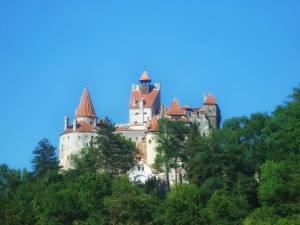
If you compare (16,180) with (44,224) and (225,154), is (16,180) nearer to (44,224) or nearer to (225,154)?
(44,224)

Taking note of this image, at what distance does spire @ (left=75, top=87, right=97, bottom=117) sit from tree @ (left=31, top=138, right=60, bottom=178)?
17.0m

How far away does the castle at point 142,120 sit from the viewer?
87188 millimetres

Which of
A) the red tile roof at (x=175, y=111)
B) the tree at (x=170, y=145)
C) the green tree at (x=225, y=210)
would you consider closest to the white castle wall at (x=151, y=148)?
the tree at (x=170, y=145)

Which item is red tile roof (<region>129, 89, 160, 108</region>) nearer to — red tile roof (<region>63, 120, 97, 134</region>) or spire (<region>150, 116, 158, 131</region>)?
red tile roof (<region>63, 120, 97, 134</region>)

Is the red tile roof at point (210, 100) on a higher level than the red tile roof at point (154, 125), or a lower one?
higher

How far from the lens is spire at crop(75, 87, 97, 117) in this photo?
10100cm

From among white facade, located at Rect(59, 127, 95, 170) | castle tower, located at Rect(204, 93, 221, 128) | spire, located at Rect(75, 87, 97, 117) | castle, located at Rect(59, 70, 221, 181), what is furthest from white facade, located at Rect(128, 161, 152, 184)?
spire, located at Rect(75, 87, 97, 117)

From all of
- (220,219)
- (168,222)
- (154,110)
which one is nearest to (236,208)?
(220,219)

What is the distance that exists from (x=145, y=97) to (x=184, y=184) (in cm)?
3835

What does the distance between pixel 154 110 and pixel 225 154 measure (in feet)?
111

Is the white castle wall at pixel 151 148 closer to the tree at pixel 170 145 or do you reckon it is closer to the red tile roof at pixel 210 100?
the tree at pixel 170 145

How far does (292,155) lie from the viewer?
66000 millimetres

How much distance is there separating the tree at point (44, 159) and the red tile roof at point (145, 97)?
21530 mm

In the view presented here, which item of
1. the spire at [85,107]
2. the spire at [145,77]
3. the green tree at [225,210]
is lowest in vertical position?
the green tree at [225,210]
